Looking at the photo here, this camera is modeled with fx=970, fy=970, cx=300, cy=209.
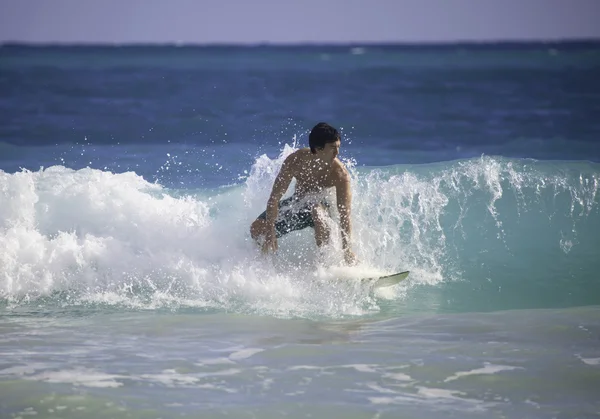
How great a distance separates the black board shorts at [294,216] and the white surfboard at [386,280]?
26.4 inches

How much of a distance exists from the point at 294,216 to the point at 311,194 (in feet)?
0.76

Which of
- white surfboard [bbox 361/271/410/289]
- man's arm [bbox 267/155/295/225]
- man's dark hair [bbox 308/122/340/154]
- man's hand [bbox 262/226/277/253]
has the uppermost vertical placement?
man's dark hair [bbox 308/122/340/154]

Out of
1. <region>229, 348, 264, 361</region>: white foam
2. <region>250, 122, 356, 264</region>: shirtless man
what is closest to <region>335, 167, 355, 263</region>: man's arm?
<region>250, 122, 356, 264</region>: shirtless man

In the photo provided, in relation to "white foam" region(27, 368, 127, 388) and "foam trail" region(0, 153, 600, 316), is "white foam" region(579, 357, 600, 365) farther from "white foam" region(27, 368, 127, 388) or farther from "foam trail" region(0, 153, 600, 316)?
"white foam" region(27, 368, 127, 388)

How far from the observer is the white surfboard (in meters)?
7.90

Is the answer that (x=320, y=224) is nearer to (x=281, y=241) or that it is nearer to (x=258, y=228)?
(x=258, y=228)

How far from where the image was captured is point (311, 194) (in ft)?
26.5

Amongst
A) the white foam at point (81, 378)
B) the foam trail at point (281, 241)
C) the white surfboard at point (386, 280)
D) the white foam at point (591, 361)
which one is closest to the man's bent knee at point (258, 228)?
the foam trail at point (281, 241)

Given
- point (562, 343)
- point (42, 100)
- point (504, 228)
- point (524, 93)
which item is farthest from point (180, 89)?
point (562, 343)

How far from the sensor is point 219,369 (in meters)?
5.92

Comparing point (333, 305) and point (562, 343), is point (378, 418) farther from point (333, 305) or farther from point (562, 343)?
point (333, 305)

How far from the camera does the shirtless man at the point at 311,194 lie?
7781mm

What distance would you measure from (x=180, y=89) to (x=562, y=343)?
25.8 metres

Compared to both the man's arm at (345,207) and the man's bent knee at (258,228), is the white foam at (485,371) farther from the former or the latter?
the man's bent knee at (258,228)
